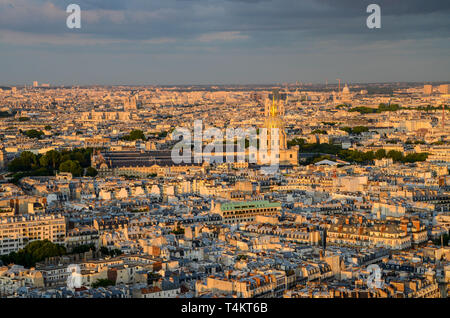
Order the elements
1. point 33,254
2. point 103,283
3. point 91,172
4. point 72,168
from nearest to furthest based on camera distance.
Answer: point 103,283, point 33,254, point 91,172, point 72,168

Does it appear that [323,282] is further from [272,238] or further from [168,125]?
[168,125]

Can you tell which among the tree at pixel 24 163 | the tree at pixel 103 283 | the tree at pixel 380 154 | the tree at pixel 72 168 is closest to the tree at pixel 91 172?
the tree at pixel 72 168

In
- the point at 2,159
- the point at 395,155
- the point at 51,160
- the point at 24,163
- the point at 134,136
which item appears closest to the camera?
the point at 24,163

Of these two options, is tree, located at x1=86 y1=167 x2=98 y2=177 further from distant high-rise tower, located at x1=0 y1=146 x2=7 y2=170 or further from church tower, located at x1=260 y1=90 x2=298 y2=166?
church tower, located at x1=260 y1=90 x2=298 y2=166

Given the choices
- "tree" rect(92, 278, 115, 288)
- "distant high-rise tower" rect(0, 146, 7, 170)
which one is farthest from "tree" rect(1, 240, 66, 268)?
"distant high-rise tower" rect(0, 146, 7, 170)

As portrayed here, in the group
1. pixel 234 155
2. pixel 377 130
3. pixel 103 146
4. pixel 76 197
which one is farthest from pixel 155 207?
pixel 377 130

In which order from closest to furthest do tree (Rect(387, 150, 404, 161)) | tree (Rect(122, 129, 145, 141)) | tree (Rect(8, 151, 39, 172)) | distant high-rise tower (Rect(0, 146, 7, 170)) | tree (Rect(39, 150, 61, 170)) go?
1. tree (Rect(8, 151, 39, 172))
2. tree (Rect(39, 150, 61, 170))
3. distant high-rise tower (Rect(0, 146, 7, 170))
4. tree (Rect(387, 150, 404, 161))
5. tree (Rect(122, 129, 145, 141))

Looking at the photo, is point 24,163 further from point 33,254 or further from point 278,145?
Result: point 33,254

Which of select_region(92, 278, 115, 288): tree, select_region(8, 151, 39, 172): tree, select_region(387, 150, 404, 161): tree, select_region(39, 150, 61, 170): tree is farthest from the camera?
select_region(387, 150, 404, 161): tree

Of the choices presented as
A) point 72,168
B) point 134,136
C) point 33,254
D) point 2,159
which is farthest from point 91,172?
point 134,136

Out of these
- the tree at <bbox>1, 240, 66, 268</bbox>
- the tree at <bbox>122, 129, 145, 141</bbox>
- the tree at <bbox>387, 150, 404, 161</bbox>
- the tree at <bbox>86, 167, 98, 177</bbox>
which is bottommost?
the tree at <bbox>1, 240, 66, 268</bbox>
